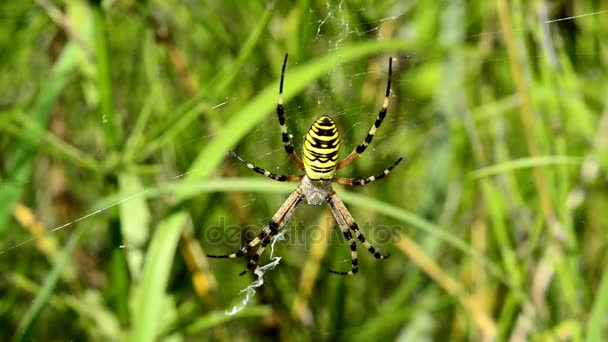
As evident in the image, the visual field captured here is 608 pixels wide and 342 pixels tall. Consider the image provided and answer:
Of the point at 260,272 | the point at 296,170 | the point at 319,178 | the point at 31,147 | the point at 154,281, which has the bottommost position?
the point at 154,281

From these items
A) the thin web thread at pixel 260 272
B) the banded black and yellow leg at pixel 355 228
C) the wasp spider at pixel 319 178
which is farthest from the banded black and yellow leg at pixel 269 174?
the banded black and yellow leg at pixel 355 228

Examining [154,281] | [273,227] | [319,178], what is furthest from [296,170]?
[154,281]

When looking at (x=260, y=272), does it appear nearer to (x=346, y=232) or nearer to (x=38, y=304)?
(x=346, y=232)

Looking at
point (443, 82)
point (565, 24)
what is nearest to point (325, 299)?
point (443, 82)

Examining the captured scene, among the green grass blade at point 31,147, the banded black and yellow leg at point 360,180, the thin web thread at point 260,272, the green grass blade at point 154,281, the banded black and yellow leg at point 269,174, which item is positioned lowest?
the green grass blade at point 154,281

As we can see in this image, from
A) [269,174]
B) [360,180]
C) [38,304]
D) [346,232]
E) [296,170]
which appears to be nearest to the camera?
[38,304]

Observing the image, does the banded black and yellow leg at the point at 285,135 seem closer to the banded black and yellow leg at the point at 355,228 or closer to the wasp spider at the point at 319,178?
the wasp spider at the point at 319,178

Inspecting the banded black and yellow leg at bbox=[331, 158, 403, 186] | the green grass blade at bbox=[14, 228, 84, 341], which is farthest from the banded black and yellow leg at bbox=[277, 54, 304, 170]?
the green grass blade at bbox=[14, 228, 84, 341]

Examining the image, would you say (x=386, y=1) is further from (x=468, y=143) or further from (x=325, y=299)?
(x=325, y=299)
